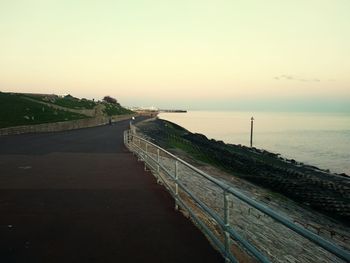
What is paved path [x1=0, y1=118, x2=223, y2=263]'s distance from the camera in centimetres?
611

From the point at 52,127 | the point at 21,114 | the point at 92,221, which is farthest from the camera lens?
the point at 21,114

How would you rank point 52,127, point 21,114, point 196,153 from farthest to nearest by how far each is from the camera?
1. point 21,114
2. point 52,127
3. point 196,153

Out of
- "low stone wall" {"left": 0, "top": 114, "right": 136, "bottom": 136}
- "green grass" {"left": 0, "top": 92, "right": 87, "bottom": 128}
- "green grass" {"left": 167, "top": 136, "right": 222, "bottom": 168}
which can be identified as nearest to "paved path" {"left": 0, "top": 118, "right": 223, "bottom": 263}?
"green grass" {"left": 167, "top": 136, "right": 222, "bottom": 168}

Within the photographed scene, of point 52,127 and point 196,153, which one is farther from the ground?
point 52,127

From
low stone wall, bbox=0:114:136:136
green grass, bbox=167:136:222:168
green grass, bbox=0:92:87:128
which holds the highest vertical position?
green grass, bbox=0:92:87:128

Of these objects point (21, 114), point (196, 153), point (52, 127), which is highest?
point (21, 114)

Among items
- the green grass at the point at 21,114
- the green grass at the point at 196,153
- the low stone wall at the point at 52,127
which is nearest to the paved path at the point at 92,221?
the green grass at the point at 196,153

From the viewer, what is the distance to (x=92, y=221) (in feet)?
26.2

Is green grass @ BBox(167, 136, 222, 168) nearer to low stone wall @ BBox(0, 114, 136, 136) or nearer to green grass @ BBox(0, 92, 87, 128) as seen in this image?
low stone wall @ BBox(0, 114, 136, 136)

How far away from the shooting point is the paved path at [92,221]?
6109 mm

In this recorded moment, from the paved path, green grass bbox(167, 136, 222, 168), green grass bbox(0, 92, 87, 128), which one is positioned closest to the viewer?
the paved path

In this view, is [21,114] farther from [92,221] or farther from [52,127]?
[92,221]

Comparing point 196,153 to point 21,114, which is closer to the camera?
point 196,153

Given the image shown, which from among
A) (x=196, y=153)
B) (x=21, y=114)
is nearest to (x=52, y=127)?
(x=21, y=114)
